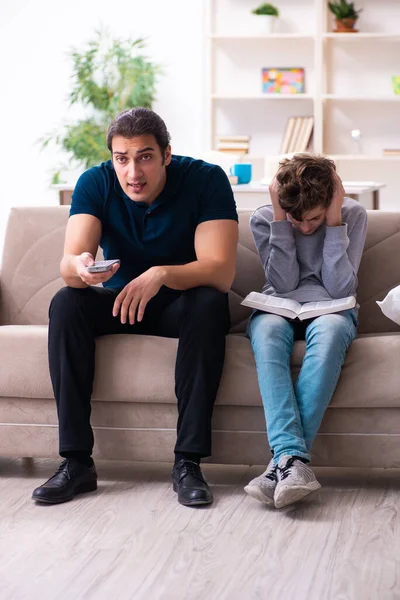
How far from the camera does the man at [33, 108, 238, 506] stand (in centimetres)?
239

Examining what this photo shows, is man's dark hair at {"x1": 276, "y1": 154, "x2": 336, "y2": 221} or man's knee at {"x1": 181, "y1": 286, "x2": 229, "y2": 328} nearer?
man's knee at {"x1": 181, "y1": 286, "x2": 229, "y2": 328}

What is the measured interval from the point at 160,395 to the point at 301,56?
181 inches

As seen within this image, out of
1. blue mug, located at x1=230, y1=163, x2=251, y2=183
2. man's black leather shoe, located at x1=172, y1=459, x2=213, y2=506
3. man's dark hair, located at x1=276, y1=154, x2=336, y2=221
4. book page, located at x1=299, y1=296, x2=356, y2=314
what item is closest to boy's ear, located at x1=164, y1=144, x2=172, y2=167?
man's dark hair, located at x1=276, y1=154, x2=336, y2=221

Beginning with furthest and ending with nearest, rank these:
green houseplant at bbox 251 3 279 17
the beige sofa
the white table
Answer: green houseplant at bbox 251 3 279 17 → the white table → the beige sofa

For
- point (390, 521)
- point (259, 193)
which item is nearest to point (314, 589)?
point (390, 521)

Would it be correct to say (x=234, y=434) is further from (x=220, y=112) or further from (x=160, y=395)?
(x=220, y=112)

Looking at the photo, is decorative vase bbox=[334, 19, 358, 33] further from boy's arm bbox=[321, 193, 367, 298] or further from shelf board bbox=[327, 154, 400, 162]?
boy's arm bbox=[321, 193, 367, 298]

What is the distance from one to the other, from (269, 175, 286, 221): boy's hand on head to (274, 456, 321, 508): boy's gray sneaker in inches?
28.4

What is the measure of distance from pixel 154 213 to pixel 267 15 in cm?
413

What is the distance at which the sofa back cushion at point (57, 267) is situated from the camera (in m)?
2.86

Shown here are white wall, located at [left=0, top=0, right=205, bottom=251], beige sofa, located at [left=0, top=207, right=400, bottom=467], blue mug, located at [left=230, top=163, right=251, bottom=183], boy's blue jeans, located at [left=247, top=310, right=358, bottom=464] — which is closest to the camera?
boy's blue jeans, located at [left=247, top=310, right=358, bottom=464]

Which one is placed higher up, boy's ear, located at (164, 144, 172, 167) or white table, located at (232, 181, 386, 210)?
boy's ear, located at (164, 144, 172, 167)

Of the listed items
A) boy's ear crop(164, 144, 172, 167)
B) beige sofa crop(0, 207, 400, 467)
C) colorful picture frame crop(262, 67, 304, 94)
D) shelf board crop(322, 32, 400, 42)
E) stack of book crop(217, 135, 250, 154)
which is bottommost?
beige sofa crop(0, 207, 400, 467)

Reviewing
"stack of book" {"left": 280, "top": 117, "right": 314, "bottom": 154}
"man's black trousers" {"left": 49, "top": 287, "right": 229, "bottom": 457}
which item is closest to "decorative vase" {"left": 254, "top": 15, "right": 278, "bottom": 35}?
"stack of book" {"left": 280, "top": 117, "right": 314, "bottom": 154}
